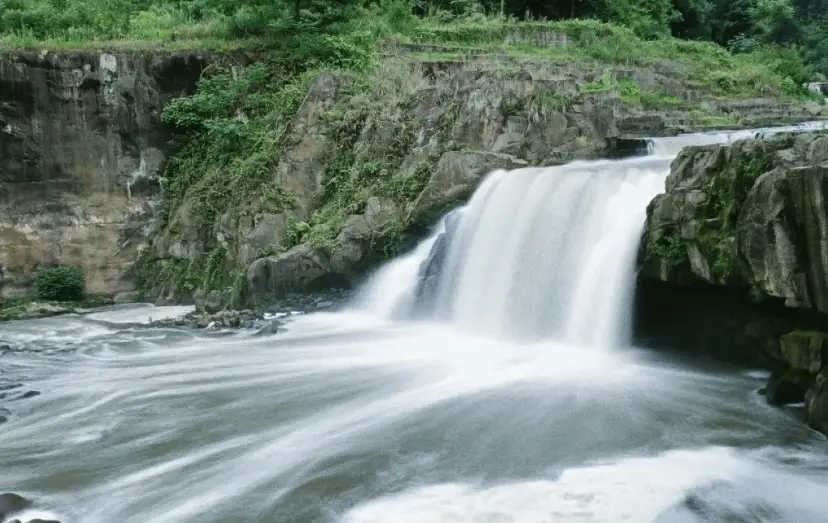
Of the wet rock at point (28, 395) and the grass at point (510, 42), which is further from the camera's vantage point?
the grass at point (510, 42)

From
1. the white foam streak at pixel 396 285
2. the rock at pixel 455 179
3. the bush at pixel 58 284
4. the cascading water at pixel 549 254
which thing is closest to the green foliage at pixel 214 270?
the bush at pixel 58 284

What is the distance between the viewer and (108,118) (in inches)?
757

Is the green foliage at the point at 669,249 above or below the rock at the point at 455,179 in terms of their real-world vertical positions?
below

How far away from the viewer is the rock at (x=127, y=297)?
1914cm

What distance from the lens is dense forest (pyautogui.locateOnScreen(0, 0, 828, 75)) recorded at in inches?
828

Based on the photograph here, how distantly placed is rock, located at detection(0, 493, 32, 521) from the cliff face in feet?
43.9

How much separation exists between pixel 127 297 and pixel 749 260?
1531 centimetres

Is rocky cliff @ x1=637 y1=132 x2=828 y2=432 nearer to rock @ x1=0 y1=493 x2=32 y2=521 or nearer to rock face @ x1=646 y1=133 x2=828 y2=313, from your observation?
rock face @ x1=646 y1=133 x2=828 y2=313

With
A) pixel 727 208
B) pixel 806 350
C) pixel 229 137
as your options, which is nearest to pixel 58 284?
pixel 229 137

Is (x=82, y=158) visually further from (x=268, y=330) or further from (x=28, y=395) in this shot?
(x=28, y=395)

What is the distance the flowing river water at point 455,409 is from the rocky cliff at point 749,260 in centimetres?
43

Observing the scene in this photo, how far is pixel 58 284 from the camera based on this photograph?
18.6 metres

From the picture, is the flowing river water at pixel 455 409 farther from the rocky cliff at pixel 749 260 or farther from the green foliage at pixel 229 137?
the green foliage at pixel 229 137

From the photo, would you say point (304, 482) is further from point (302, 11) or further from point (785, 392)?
point (302, 11)
